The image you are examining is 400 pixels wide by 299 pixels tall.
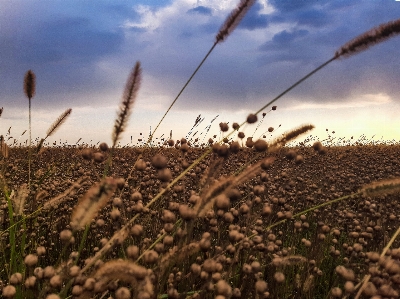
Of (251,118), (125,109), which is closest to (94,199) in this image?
(125,109)

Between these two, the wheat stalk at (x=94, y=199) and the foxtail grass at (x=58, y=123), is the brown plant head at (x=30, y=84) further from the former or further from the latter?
the wheat stalk at (x=94, y=199)

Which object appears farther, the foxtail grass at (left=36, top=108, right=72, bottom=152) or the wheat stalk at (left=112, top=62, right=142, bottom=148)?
the foxtail grass at (left=36, top=108, right=72, bottom=152)

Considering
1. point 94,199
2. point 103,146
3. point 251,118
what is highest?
point 251,118

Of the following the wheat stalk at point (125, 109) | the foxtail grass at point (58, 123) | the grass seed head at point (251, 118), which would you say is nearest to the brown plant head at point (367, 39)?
the grass seed head at point (251, 118)

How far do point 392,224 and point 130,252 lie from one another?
4117mm

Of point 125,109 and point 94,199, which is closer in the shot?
point 94,199

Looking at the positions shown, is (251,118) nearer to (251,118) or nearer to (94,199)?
(251,118)

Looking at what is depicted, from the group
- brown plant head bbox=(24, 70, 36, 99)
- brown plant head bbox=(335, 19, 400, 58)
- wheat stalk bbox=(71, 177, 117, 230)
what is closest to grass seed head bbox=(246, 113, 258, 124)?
brown plant head bbox=(335, 19, 400, 58)

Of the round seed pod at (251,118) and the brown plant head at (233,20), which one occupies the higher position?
the brown plant head at (233,20)

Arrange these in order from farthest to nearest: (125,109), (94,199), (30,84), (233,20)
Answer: (30,84) → (233,20) → (125,109) → (94,199)

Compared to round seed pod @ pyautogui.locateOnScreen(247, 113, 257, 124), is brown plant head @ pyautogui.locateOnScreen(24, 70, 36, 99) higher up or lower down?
higher up

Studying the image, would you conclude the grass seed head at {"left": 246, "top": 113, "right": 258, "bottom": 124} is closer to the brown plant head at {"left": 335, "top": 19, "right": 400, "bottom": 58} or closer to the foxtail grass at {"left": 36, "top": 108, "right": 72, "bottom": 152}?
the brown plant head at {"left": 335, "top": 19, "right": 400, "bottom": 58}

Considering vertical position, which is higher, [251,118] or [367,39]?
[367,39]

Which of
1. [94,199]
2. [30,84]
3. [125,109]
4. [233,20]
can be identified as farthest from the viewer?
[30,84]
